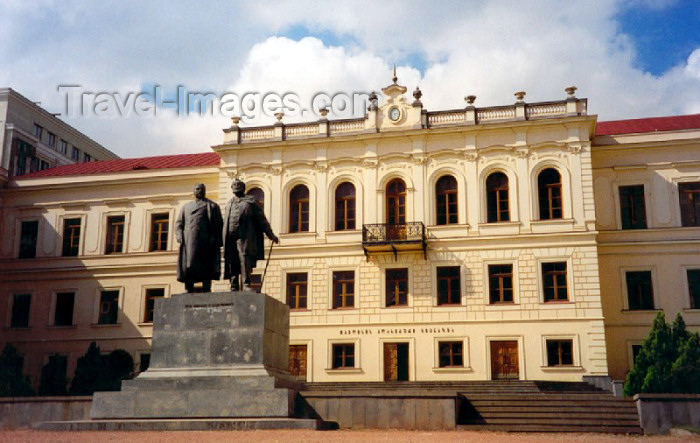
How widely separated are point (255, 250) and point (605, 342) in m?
19.9

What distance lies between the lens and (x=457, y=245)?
31891mm

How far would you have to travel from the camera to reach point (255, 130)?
35281 millimetres

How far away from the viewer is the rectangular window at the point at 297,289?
33.1 metres

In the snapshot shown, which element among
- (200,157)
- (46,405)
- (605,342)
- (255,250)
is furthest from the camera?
(200,157)

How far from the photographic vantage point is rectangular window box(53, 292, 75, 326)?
1436 inches

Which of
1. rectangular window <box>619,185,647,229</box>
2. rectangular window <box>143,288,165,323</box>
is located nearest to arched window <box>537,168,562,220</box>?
rectangular window <box>619,185,647,229</box>

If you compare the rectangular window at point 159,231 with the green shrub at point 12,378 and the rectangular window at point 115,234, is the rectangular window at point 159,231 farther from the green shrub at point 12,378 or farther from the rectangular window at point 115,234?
the green shrub at point 12,378

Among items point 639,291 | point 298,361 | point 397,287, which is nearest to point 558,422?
point 397,287

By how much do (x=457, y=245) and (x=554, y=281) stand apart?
4.13 m

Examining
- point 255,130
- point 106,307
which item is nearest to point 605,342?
point 255,130

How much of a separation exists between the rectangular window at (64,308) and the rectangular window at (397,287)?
15.4 m

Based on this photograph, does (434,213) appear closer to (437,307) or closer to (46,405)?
(437,307)

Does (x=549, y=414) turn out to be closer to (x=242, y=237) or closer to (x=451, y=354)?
(x=242, y=237)

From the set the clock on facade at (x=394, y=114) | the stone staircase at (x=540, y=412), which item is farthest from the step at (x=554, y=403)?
the clock on facade at (x=394, y=114)
